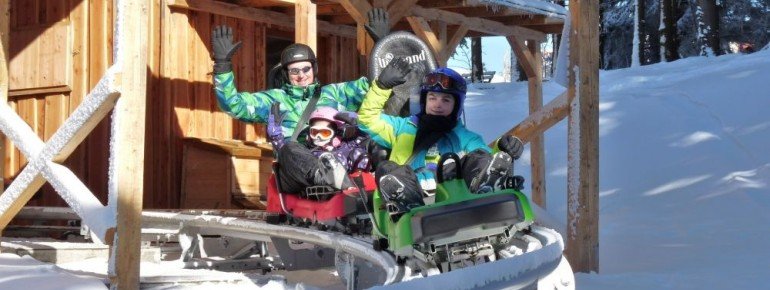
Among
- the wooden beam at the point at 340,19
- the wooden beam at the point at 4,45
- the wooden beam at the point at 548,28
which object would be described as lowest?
the wooden beam at the point at 4,45

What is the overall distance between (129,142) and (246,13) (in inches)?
283

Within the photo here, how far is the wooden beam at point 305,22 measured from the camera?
941 centimetres

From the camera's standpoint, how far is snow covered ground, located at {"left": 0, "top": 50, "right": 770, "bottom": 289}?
24.6ft

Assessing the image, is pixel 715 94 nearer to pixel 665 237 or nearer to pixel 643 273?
pixel 665 237

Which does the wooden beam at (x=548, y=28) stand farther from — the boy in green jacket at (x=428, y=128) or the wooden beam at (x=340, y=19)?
the boy in green jacket at (x=428, y=128)

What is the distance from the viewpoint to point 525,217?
16.7ft

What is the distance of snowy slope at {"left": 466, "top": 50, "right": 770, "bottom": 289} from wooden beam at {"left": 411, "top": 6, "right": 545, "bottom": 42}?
196 cm

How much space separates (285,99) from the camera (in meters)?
7.75

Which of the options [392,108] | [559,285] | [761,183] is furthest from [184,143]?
[559,285]

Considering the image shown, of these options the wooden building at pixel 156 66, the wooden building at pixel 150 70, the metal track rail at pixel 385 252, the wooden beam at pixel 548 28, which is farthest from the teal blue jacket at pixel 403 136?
the wooden beam at pixel 548 28

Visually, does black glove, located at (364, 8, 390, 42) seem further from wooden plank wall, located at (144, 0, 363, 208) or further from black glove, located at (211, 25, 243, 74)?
wooden plank wall, located at (144, 0, 363, 208)

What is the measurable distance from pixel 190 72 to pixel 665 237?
5.10m

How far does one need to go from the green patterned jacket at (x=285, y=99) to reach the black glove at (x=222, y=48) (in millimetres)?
56

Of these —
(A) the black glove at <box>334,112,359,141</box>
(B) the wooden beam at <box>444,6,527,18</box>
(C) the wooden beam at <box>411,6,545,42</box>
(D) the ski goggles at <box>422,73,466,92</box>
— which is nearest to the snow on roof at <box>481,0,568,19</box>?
(B) the wooden beam at <box>444,6,527,18</box>
